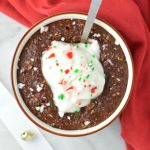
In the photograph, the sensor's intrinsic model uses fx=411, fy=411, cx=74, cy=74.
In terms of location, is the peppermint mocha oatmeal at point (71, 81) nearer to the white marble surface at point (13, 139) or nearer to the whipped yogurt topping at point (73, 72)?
the whipped yogurt topping at point (73, 72)

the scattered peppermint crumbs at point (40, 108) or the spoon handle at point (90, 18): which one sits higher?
the spoon handle at point (90, 18)

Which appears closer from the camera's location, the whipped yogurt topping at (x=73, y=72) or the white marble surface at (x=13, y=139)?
the whipped yogurt topping at (x=73, y=72)

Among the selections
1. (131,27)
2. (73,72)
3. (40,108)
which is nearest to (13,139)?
(40,108)

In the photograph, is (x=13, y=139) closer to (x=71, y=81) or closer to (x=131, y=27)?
(x=71, y=81)

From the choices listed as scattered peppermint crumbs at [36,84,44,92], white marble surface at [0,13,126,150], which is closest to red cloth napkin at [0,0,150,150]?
white marble surface at [0,13,126,150]

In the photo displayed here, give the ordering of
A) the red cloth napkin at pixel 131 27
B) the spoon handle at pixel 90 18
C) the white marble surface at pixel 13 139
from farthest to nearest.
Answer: the white marble surface at pixel 13 139
the red cloth napkin at pixel 131 27
the spoon handle at pixel 90 18

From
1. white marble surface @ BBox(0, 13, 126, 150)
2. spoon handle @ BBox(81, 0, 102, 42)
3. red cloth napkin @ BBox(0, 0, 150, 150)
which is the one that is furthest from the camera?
white marble surface @ BBox(0, 13, 126, 150)

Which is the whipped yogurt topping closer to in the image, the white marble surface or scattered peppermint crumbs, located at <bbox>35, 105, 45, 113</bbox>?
scattered peppermint crumbs, located at <bbox>35, 105, 45, 113</bbox>

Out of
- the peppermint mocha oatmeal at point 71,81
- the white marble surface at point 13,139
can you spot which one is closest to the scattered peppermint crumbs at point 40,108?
the peppermint mocha oatmeal at point 71,81
